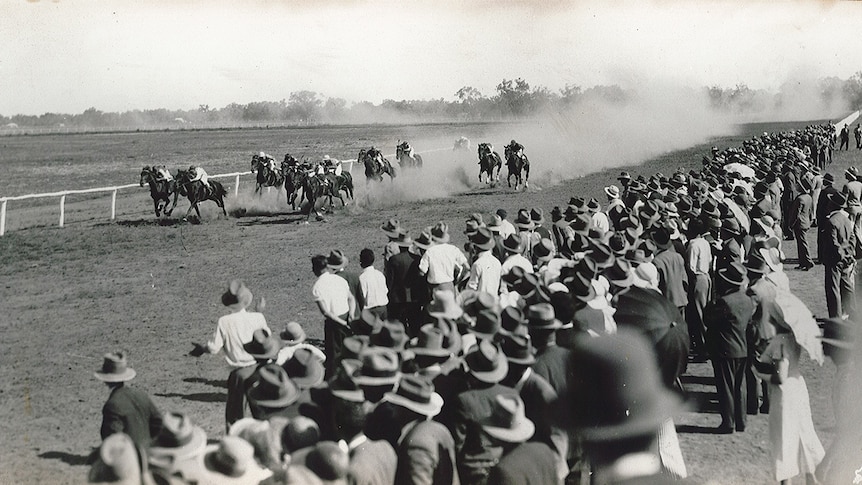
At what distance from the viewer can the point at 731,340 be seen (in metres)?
6.51

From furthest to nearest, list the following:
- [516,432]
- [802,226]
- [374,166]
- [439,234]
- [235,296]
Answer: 1. [374,166]
2. [802,226]
3. [439,234]
4. [235,296]
5. [516,432]

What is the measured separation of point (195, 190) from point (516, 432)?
17.1m

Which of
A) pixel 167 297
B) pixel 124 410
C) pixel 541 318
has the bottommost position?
pixel 167 297

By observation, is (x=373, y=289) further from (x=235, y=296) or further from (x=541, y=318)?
(x=541, y=318)

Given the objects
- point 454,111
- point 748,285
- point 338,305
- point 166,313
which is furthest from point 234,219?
point 454,111

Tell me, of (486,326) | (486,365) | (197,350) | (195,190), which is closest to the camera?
(486,365)

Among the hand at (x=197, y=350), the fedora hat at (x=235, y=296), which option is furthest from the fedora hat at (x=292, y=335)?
the hand at (x=197, y=350)

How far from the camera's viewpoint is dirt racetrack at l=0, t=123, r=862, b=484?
21.9 feet

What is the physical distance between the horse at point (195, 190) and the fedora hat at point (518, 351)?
53.0ft

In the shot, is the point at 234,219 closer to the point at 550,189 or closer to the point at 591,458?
the point at 550,189

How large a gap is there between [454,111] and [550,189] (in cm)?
8369

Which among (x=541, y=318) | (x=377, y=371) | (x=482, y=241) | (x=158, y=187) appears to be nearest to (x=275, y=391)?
(x=377, y=371)

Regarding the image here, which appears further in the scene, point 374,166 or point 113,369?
point 374,166

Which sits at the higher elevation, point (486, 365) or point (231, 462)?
point (486, 365)
